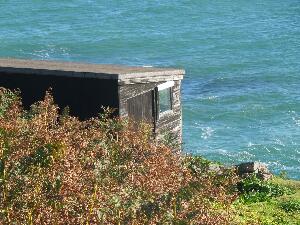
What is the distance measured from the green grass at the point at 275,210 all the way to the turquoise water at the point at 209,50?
12825 millimetres

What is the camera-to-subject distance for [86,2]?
266ft

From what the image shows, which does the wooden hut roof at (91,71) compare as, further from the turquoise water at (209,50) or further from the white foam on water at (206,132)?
the white foam on water at (206,132)

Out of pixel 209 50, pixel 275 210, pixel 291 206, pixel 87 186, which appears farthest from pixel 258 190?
pixel 209 50

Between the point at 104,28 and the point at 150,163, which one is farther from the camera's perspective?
the point at 104,28

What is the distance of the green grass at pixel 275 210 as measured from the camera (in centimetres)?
1727

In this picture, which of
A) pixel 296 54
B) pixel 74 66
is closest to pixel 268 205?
pixel 74 66

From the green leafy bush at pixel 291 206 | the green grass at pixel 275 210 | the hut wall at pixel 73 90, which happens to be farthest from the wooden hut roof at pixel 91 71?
the green leafy bush at pixel 291 206

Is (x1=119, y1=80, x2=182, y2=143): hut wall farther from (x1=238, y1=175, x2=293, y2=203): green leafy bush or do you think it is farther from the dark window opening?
(x1=238, y1=175, x2=293, y2=203): green leafy bush

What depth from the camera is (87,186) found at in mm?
8328

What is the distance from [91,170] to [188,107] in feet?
112

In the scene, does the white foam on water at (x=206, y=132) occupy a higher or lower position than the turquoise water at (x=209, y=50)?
lower

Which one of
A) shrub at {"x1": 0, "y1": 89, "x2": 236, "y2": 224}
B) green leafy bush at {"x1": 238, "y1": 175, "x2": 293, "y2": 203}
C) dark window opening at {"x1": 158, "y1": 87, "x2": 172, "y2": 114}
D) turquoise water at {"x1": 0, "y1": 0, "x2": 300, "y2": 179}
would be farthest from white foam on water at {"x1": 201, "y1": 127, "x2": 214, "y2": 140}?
shrub at {"x1": 0, "y1": 89, "x2": 236, "y2": 224}

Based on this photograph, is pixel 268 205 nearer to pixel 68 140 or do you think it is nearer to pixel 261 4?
pixel 68 140

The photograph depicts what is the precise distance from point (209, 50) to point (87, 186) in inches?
2059
